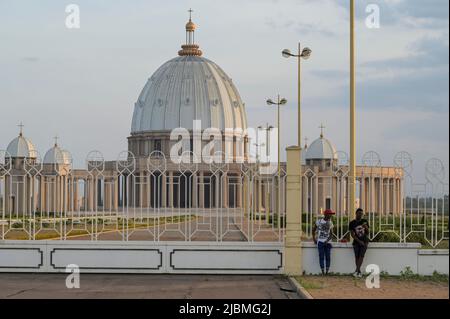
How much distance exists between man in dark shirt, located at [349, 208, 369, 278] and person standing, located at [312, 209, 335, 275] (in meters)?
0.49

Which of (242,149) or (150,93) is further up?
(150,93)

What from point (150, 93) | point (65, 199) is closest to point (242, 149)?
point (150, 93)

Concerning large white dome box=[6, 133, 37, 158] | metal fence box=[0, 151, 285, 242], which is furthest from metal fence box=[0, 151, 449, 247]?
large white dome box=[6, 133, 37, 158]

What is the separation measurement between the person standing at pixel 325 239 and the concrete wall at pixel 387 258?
25cm

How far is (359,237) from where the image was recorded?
17.0 metres

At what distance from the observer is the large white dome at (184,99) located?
103438mm

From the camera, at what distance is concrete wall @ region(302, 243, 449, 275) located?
17.4 metres

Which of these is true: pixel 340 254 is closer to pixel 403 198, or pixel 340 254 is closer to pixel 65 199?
pixel 403 198

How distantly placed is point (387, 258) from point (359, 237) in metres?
0.96

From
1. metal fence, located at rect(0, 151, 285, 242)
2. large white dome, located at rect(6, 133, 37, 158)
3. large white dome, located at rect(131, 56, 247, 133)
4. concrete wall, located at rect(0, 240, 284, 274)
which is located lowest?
concrete wall, located at rect(0, 240, 284, 274)

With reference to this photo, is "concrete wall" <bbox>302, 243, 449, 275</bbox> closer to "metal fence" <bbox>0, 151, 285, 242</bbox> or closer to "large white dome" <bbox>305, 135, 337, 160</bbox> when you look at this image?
"metal fence" <bbox>0, 151, 285, 242</bbox>
